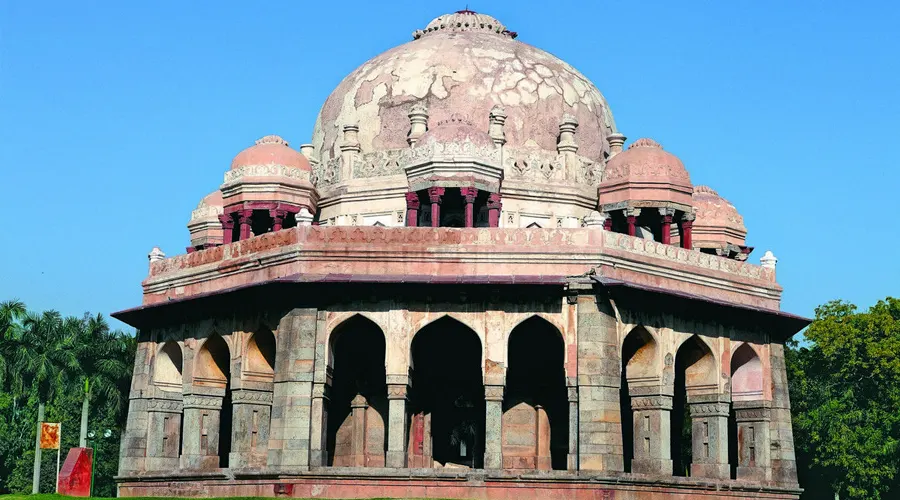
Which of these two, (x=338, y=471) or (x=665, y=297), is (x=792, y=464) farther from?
(x=338, y=471)

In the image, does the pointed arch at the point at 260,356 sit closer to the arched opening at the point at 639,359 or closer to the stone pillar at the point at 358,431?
the stone pillar at the point at 358,431

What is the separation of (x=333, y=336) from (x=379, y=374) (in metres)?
3.66

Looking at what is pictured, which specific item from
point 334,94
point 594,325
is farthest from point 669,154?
point 334,94

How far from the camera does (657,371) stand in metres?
32.5

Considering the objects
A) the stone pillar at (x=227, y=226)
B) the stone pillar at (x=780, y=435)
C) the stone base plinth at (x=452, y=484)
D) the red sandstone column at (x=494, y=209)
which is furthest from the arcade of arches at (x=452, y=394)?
the stone pillar at (x=227, y=226)

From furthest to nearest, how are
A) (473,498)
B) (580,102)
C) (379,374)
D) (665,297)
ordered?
(580,102), (379,374), (665,297), (473,498)

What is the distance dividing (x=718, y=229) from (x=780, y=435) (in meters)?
7.17

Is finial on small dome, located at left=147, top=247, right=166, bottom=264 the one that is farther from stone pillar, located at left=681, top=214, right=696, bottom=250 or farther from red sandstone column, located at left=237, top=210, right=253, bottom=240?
stone pillar, located at left=681, top=214, right=696, bottom=250

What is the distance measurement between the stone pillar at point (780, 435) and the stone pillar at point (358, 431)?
32.3 ft

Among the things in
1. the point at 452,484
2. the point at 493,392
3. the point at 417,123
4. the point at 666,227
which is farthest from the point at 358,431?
the point at 666,227

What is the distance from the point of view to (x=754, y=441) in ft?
115

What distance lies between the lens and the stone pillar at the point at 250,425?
3259 centimetres

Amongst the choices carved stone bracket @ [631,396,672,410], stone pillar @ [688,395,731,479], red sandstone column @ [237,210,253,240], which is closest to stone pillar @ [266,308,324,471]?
red sandstone column @ [237,210,253,240]

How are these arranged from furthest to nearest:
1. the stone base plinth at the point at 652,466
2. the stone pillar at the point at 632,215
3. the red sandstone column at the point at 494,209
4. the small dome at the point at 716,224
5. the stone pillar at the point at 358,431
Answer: the small dome at the point at 716,224
the stone pillar at the point at 632,215
the red sandstone column at the point at 494,209
the stone pillar at the point at 358,431
the stone base plinth at the point at 652,466
